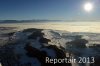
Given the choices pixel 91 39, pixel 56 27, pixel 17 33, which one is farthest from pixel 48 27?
pixel 91 39

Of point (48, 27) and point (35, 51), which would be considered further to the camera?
point (35, 51)

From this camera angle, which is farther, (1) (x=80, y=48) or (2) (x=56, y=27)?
(1) (x=80, y=48)

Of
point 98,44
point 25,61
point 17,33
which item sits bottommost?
point 25,61

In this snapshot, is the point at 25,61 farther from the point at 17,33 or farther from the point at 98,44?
the point at 98,44

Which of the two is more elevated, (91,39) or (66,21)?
(66,21)

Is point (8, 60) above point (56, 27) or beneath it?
beneath

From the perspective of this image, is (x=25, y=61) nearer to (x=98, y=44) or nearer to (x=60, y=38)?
(x=60, y=38)
